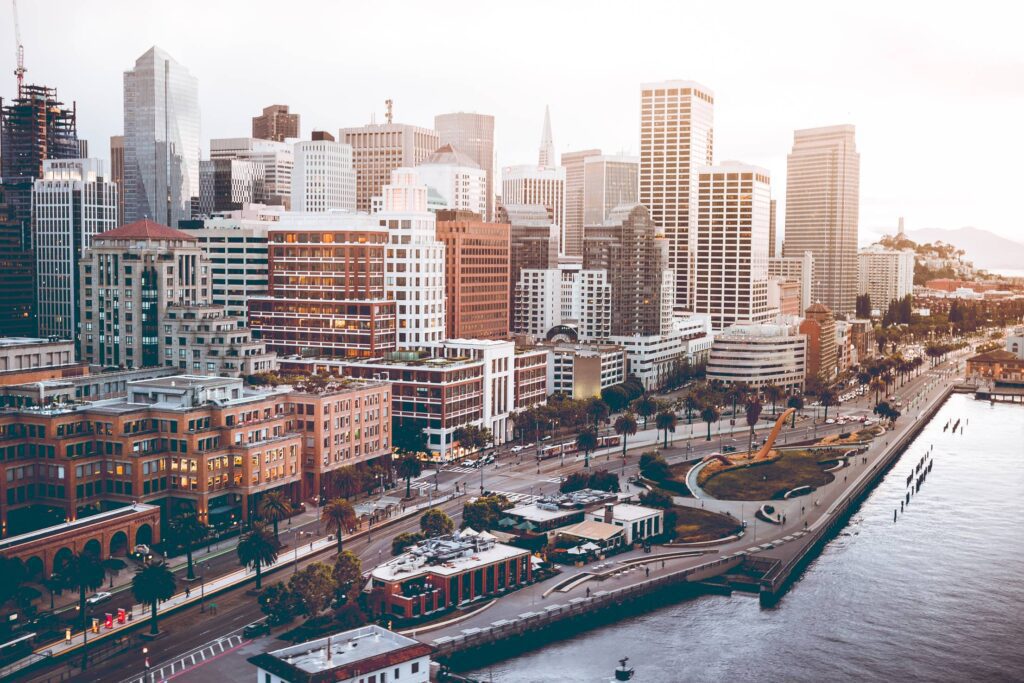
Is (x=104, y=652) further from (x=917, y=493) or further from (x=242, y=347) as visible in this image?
(x=917, y=493)

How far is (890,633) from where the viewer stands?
403 feet

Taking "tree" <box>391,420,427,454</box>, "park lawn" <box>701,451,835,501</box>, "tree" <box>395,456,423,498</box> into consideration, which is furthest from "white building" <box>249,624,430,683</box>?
"park lawn" <box>701,451,835,501</box>

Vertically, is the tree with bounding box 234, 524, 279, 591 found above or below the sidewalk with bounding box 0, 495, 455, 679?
above

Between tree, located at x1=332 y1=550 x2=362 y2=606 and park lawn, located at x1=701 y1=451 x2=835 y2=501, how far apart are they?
79324mm

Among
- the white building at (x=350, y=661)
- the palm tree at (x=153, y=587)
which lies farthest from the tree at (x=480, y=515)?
the palm tree at (x=153, y=587)

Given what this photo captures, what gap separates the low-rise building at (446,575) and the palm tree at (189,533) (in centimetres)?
2080

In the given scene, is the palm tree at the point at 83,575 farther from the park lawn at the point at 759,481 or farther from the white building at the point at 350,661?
the park lawn at the point at 759,481

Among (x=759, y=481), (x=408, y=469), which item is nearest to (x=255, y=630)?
(x=408, y=469)

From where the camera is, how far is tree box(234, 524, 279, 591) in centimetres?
11919

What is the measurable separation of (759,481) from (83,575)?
4711 inches

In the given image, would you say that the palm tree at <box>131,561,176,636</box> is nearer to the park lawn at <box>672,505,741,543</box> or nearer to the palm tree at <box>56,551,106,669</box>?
the palm tree at <box>56,551,106,669</box>

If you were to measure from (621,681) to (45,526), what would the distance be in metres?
76.4

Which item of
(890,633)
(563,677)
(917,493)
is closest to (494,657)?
(563,677)

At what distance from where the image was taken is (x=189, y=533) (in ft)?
400
